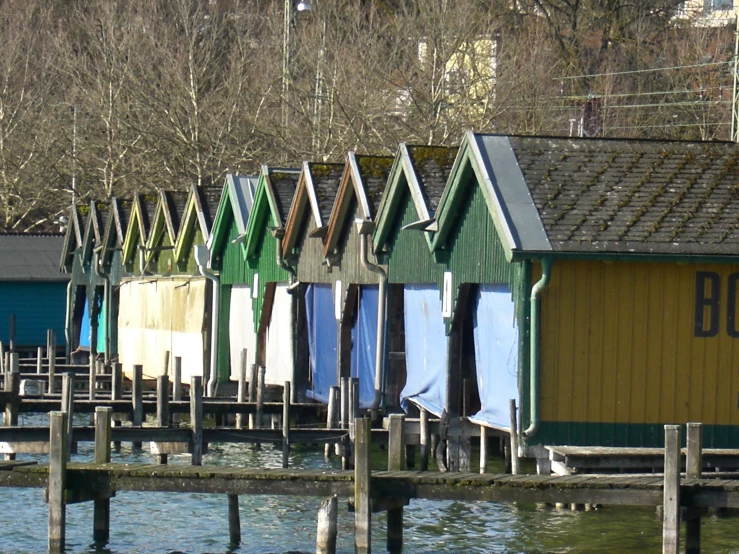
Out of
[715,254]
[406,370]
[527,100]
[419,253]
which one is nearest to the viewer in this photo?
[715,254]

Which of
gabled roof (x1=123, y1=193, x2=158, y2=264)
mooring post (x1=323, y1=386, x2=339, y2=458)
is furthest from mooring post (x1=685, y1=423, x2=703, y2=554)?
gabled roof (x1=123, y1=193, x2=158, y2=264)

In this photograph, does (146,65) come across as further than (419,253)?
Yes

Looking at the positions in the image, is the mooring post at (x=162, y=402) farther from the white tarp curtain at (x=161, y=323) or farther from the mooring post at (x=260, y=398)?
the white tarp curtain at (x=161, y=323)

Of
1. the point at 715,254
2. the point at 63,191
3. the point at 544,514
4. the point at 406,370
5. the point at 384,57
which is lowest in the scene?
the point at 544,514

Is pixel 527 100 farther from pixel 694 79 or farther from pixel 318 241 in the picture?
pixel 318 241

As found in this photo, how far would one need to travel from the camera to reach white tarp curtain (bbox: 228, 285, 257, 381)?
31.9 m

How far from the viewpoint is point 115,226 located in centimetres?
4131

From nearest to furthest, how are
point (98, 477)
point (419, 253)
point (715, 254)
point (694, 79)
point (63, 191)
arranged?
point (98, 477)
point (715, 254)
point (419, 253)
point (694, 79)
point (63, 191)

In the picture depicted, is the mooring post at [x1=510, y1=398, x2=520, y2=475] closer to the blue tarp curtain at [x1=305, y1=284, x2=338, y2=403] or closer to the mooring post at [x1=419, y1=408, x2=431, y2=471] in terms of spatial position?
the mooring post at [x1=419, y1=408, x2=431, y2=471]

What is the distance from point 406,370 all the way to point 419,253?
317cm

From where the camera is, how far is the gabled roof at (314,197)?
27703mm

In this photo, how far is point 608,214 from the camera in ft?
66.1

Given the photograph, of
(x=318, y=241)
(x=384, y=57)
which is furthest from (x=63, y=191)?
(x=318, y=241)

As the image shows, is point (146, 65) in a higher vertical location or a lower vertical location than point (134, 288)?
higher
